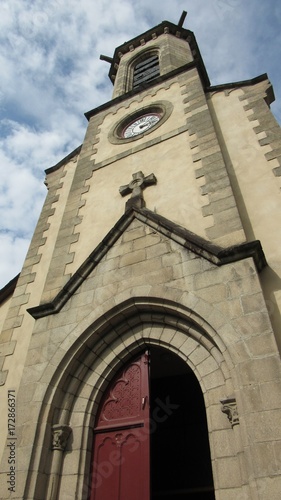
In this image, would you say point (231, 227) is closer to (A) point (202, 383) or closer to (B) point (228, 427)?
(A) point (202, 383)

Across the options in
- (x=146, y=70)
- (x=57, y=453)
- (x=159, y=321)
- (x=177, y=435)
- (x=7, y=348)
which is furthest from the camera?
(x=146, y=70)

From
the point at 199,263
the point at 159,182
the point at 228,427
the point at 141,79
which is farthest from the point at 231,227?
the point at 141,79

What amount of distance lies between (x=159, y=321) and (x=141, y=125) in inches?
213

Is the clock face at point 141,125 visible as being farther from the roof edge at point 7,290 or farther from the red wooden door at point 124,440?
the red wooden door at point 124,440

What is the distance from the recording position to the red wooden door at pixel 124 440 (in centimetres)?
415

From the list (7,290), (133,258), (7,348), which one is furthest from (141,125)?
(7,348)

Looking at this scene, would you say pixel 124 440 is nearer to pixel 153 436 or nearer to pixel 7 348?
pixel 7 348

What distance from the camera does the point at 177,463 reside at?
6.74 m

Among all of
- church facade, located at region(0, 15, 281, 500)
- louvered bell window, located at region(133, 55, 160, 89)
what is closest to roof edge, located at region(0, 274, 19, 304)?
church facade, located at region(0, 15, 281, 500)

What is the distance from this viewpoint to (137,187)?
266 inches

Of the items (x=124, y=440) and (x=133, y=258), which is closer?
(x=124, y=440)

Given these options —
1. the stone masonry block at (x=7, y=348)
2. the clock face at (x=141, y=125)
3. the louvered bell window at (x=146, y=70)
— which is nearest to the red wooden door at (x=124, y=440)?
the stone masonry block at (x=7, y=348)

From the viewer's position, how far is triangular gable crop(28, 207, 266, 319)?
4.51 meters

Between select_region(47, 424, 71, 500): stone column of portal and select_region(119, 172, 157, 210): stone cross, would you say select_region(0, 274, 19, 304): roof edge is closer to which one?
select_region(119, 172, 157, 210): stone cross
